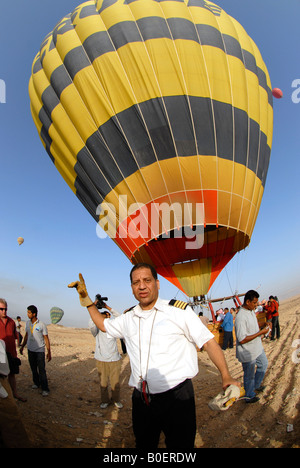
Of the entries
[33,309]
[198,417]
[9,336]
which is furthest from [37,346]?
[198,417]

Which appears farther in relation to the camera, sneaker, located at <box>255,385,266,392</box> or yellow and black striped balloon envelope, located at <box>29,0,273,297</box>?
yellow and black striped balloon envelope, located at <box>29,0,273,297</box>

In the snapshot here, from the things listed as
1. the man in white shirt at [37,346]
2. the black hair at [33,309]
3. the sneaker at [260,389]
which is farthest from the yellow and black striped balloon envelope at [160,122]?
the sneaker at [260,389]

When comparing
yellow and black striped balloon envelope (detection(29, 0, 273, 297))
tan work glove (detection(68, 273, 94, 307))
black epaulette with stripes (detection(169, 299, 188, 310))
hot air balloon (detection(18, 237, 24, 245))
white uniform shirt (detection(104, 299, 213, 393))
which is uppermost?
yellow and black striped balloon envelope (detection(29, 0, 273, 297))

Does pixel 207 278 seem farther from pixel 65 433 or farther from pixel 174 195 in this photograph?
pixel 65 433

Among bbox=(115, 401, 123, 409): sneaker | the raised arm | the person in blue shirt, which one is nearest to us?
the raised arm

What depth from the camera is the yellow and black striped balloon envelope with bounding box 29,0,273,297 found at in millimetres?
6699

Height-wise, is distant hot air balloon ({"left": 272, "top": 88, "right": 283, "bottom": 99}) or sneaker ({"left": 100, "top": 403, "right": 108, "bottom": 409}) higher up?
distant hot air balloon ({"left": 272, "top": 88, "right": 283, "bottom": 99})

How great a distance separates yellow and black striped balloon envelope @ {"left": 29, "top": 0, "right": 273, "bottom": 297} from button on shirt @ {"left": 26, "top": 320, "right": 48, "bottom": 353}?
2796 millimetres

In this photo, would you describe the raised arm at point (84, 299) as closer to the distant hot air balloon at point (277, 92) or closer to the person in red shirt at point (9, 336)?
the person in red shirt at point (9, 336)

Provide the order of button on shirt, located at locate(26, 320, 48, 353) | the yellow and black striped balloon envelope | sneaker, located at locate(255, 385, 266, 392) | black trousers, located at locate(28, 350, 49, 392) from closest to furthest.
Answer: sneaker, located at locate(255, 385, 266, 392)
black trousers, located at locate(28, 350, 49, 392)
button on shirt, located at locate(26, 320, 48, 353)
the yellow and black striped balloon envelope

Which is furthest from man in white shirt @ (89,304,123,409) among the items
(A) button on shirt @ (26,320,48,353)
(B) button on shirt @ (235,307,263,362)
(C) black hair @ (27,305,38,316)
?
(B) button on shirt @ (235,307,263,362)

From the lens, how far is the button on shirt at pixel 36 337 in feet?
17.4

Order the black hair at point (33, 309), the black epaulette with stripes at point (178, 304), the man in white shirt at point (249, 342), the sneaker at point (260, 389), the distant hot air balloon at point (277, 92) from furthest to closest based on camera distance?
the distant hot air balloon at point (277, 92) < the black hair at point (33, 309) < the sneaker at point (260, 389) < the man in white shirt at point (249, 342) < the black epaulette with stripes at point (178, 304)

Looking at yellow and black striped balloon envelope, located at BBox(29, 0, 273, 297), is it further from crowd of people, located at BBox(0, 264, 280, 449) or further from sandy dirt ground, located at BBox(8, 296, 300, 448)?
crowd of people, located at BBox(0, 264, 280, 449)
